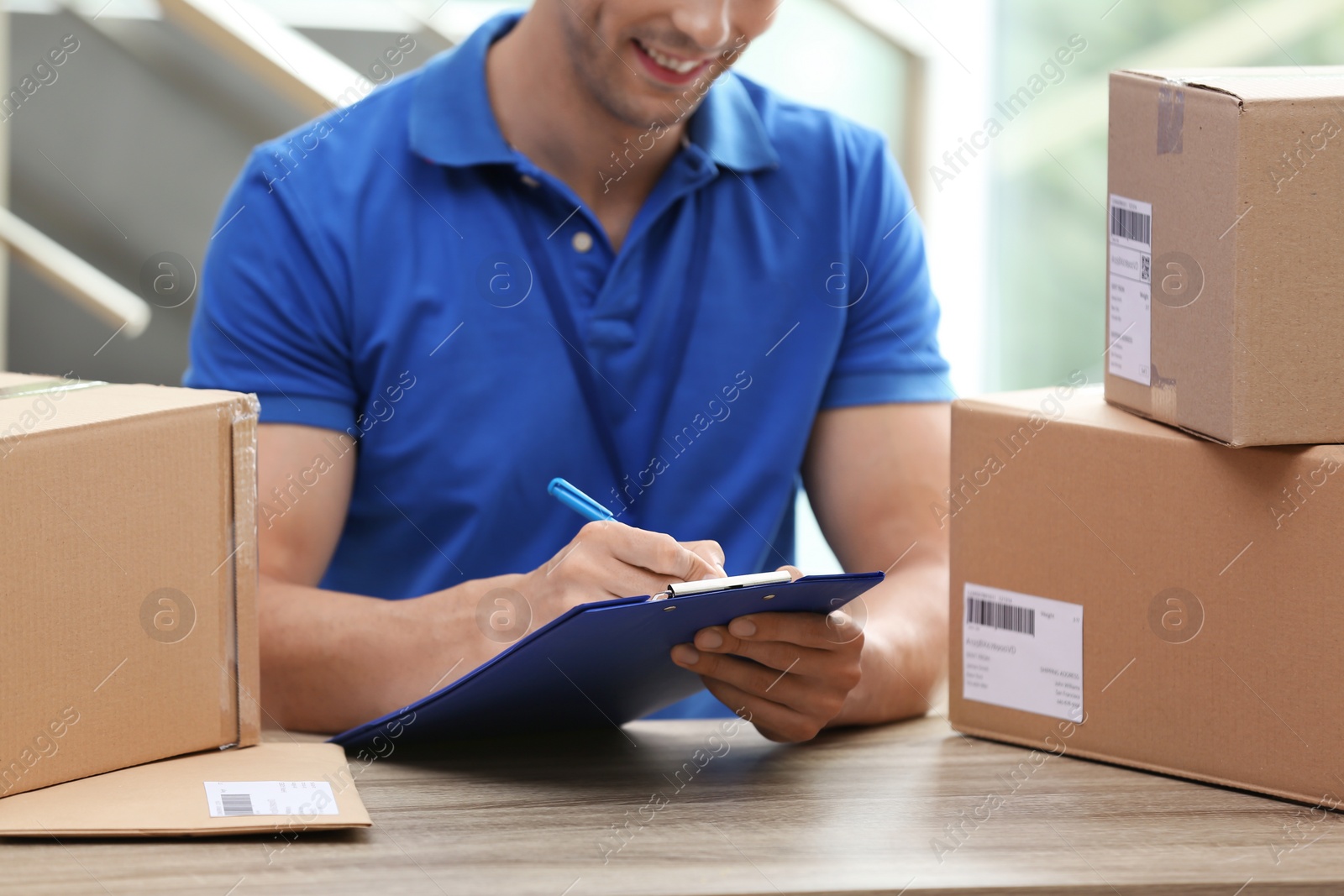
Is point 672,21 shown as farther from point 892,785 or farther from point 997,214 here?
point 997,214

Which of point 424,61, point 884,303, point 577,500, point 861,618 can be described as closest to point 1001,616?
point 861,618

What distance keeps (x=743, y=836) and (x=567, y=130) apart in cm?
79

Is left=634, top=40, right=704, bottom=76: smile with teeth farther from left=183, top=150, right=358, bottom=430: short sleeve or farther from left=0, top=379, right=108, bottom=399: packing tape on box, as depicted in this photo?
left=0, top=379, right=108, bottom=399: packing tape on box

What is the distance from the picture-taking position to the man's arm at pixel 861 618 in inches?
35.7

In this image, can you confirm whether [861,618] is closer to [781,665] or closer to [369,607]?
[781,665]

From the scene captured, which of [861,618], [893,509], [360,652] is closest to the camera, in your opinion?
[360,652]

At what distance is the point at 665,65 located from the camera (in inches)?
49.6

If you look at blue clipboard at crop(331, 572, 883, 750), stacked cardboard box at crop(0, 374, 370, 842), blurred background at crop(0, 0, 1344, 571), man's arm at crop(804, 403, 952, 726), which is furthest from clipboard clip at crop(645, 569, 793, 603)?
blurred background at crop(0, 0, 1344, 571)

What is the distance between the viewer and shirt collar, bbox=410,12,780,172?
1.30m

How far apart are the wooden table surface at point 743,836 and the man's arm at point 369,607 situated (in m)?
0.11

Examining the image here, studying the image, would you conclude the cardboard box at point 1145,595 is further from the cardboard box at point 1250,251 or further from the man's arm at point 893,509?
the man's arm at point 893,509

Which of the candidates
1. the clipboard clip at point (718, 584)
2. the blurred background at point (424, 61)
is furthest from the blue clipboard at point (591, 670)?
the blurred background at point (424, 61)

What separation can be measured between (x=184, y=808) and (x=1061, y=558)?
594 mm

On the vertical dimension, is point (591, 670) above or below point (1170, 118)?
below
